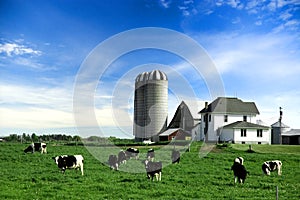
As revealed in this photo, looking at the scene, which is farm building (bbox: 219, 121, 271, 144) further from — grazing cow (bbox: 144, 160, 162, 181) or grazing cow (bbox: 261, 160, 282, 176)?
grazing cow (bbox: 144, 160, 162, 181)

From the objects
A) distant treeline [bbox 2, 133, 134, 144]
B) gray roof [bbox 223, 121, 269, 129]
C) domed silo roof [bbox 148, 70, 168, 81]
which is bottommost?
distant treeline [bbox 2, 133, 134, 144]

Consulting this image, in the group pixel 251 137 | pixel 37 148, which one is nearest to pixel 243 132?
pixel 251 137

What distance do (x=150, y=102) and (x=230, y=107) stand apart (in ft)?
44.5

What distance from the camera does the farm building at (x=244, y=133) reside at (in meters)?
51.6

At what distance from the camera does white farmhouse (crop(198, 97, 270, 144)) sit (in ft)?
171

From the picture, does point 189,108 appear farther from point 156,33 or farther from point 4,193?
point 4,193

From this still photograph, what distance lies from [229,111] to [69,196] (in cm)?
4603

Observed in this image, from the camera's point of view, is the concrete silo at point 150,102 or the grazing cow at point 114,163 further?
the concrete silo at point 150,102

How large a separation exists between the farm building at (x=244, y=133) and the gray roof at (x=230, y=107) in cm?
261

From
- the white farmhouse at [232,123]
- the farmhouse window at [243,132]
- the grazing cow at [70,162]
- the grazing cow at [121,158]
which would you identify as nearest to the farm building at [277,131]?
the white farmhouse at [232,123]

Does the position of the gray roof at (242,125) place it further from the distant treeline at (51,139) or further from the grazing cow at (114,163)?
the grazing cow at (114,163)

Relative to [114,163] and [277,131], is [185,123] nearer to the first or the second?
[277,131]

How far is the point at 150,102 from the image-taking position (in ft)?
171

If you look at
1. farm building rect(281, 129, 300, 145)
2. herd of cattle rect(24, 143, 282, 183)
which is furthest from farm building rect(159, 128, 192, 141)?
herd of cattle rect(24, 143, 282, 183)
